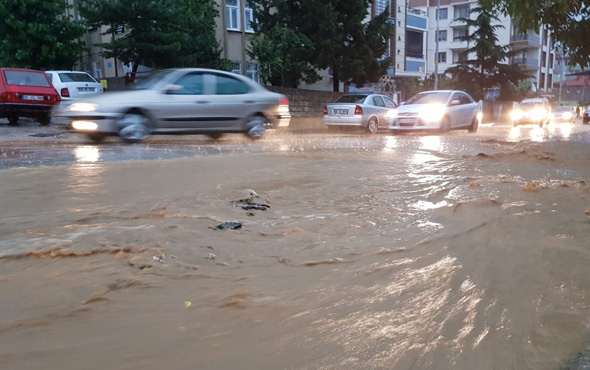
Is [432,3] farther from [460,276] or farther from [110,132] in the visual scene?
[460,276]

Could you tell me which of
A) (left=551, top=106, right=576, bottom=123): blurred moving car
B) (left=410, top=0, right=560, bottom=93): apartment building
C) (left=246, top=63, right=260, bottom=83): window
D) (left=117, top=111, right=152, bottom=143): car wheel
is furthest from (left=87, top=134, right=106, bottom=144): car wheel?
(left=410, top=0, right=560, bottom=93): apartment building

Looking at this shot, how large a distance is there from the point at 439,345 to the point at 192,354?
1.09m

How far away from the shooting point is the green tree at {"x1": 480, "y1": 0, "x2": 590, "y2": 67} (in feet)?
30.1

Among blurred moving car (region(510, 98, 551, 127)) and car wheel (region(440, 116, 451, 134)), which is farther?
blurred moving car (region(510, 98, 551, 127))

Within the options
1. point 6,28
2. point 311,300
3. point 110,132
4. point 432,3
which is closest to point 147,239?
point 311,300

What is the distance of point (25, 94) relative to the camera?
14.1 metres

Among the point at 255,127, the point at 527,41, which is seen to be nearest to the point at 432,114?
the point at 255,127

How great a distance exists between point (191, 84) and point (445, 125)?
8.64m

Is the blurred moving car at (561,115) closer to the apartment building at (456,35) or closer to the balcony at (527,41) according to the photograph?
the apartment building at (456,35)

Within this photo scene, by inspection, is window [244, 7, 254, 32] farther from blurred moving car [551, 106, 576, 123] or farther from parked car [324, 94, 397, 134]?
blurred moving car [551, 106, 576, 123]

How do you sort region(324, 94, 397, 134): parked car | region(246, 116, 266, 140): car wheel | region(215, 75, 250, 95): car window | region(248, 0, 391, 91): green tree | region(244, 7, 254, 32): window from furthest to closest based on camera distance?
region(244, 7, 254, 32): window, region(248, 0, 391, 91): green tree, region(324, 94, 397, 134): parked car, region(246, 116, 266, 140): car wheel, region(215, 75, 250, 95): car window

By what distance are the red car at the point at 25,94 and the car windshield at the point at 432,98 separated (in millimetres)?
10725

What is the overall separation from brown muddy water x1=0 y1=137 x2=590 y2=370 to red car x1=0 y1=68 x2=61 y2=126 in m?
9.58

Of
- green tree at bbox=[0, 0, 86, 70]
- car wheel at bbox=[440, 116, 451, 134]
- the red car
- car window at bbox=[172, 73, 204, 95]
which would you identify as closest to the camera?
car window at bbox=[172, 73, 204, 95]
